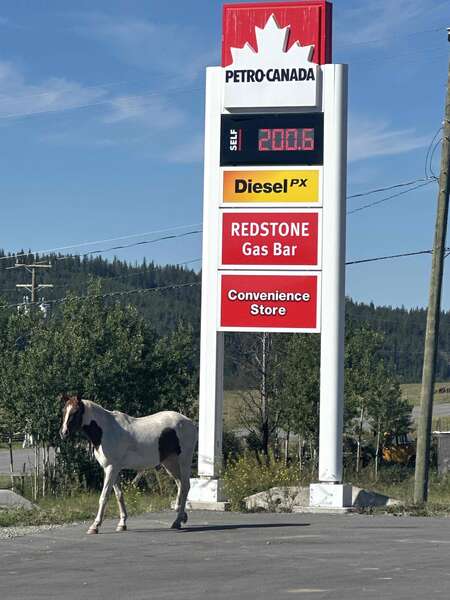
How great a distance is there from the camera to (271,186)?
22359mm

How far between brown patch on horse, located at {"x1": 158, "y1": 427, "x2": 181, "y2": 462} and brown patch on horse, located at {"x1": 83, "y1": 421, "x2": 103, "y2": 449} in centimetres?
96

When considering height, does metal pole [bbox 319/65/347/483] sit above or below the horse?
above

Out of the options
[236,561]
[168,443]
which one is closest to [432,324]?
[168,443]

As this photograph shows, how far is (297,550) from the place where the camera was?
14.9 meters

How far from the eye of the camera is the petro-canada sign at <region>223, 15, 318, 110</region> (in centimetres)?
2200

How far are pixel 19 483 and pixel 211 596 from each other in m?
38.9

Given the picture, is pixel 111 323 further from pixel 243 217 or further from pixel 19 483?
pixel 243 217

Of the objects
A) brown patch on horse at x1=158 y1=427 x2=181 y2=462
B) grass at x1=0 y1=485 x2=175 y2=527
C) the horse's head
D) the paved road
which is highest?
the horse's head

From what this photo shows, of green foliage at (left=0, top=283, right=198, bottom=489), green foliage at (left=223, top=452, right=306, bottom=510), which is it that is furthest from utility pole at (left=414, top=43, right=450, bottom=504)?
green foliage at (left=0, top=283, right=198, bottom=489)

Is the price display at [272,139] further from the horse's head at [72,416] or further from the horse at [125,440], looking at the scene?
the horse's head at [72,416]

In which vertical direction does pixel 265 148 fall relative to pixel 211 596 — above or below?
above

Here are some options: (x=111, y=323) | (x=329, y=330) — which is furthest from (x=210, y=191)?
(x=111, y=323)

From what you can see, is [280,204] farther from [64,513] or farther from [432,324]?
[64,513]

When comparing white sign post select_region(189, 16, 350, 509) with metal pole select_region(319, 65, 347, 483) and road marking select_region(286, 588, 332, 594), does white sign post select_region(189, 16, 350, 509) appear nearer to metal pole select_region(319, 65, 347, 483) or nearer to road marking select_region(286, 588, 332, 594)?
metal pole select_region(319, 65, 347, 483)
